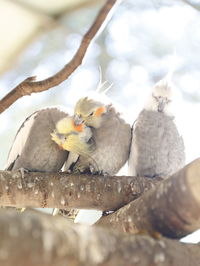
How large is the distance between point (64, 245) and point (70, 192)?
0.85 m

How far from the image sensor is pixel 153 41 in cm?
228

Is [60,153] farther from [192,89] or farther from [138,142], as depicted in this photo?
[192,89]

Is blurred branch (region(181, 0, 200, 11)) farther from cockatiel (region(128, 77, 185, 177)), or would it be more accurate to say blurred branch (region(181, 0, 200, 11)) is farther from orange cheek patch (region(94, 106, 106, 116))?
orange cheek patch (region(94, 106, 106, 116))

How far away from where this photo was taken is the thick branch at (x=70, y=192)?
4.83ft

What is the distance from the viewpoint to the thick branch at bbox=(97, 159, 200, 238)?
93 centimetres

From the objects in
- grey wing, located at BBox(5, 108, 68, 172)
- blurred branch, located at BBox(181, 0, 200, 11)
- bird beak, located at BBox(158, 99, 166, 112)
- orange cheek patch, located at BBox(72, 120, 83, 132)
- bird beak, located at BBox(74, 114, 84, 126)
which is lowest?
grey wing, located at BBox(5, 108, 68, 172)

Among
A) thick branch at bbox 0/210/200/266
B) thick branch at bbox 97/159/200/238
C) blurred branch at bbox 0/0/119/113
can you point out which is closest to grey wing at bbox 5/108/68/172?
blurred branch at bbox 0/0/119/113

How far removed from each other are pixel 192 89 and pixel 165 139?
0.79 metres

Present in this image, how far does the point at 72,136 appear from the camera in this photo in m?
1.60

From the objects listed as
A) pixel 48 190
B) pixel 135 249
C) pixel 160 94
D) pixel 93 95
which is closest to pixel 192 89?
pixel 160 94

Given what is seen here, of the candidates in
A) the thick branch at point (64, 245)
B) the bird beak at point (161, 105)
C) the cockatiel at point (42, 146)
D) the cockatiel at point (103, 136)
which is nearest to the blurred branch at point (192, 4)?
the bird beak at point (161, 105)

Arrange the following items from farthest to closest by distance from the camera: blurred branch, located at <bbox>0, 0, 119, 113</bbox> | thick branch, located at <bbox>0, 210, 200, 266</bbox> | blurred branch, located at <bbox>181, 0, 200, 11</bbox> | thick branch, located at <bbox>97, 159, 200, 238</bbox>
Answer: blurred branch, located at <bbox>181, 0, 200, 11</bbox> → blurred branch, located at <bbox>0, 0, 119, 113</bbox> → thick branch, located at <bbox>97, 159, 200, 238</bbox> → thick branch, located at <bbox>0, 210, 200, 266</bbox>

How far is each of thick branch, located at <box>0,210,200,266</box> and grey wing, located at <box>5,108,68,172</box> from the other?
938 millimetres

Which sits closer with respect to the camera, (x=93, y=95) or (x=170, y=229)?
(x=170, y=229)
